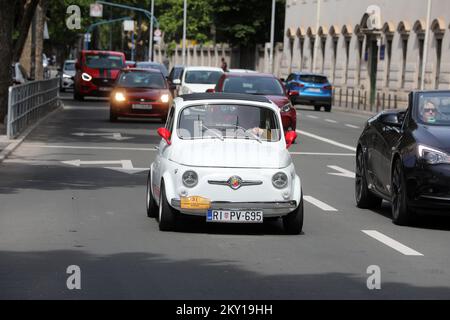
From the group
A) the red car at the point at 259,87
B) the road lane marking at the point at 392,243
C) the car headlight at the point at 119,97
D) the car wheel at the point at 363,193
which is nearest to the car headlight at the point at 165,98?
the car headlight at the point at 119,97

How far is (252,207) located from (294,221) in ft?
1.44

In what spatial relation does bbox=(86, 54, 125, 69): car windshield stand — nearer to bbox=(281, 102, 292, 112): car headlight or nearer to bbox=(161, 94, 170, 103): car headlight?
bbox=(161, 94, 170, 103): car headlight

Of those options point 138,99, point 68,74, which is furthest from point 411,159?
point 68,74

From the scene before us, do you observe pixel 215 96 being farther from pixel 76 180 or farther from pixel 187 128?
pixel 76 180

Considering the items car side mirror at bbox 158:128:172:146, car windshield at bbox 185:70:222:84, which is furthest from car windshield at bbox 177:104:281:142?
car windshield at bbox 185:70:222:84

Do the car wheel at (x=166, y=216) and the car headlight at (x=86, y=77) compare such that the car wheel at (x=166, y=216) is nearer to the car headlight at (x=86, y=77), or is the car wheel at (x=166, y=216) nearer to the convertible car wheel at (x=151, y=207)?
the convertible car wheel at (x=151, y=207)

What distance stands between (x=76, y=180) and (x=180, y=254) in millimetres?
7660

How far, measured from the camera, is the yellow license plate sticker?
41.9 feet

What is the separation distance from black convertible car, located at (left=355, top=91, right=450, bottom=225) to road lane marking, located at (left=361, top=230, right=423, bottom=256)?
2.35 ft

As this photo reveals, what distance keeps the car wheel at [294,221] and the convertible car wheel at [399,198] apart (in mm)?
1446

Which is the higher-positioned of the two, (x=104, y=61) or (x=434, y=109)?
(x=434, y=109)

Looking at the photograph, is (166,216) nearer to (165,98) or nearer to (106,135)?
(106,135)

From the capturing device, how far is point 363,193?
52.2 feet
